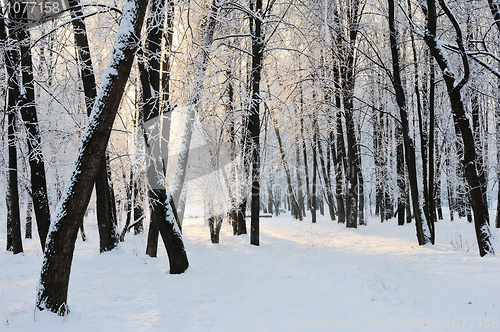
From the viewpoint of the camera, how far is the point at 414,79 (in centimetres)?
1448

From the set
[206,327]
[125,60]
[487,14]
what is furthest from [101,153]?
[487,14]

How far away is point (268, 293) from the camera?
Result: 617 cm

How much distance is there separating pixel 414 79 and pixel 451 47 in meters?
6.39

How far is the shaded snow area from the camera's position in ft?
14.8

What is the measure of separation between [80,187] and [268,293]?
3.82m

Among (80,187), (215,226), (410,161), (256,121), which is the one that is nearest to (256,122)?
(256,121)

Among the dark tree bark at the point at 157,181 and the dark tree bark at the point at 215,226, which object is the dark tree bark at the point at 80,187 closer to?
the dark tree bark at the point at 157,181

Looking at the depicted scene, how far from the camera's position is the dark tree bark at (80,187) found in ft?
14.9

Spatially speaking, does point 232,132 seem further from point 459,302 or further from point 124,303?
point 459,302

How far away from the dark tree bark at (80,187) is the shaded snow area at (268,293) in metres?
0.33

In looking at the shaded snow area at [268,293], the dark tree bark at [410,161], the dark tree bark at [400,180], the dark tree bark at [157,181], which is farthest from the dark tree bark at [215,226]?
the dark tree bark at [400,180]

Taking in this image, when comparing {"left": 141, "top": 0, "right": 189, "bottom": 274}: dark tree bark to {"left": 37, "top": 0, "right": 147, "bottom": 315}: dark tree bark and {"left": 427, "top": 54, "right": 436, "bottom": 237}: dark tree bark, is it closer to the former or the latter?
{"left": 37, "top": 0, "right": 147, "bottom": 315}: dark tree bark

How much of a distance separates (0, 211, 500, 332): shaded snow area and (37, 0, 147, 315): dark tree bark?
1.09ft

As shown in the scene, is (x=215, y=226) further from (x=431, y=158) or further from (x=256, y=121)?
(x=431, y=158)
